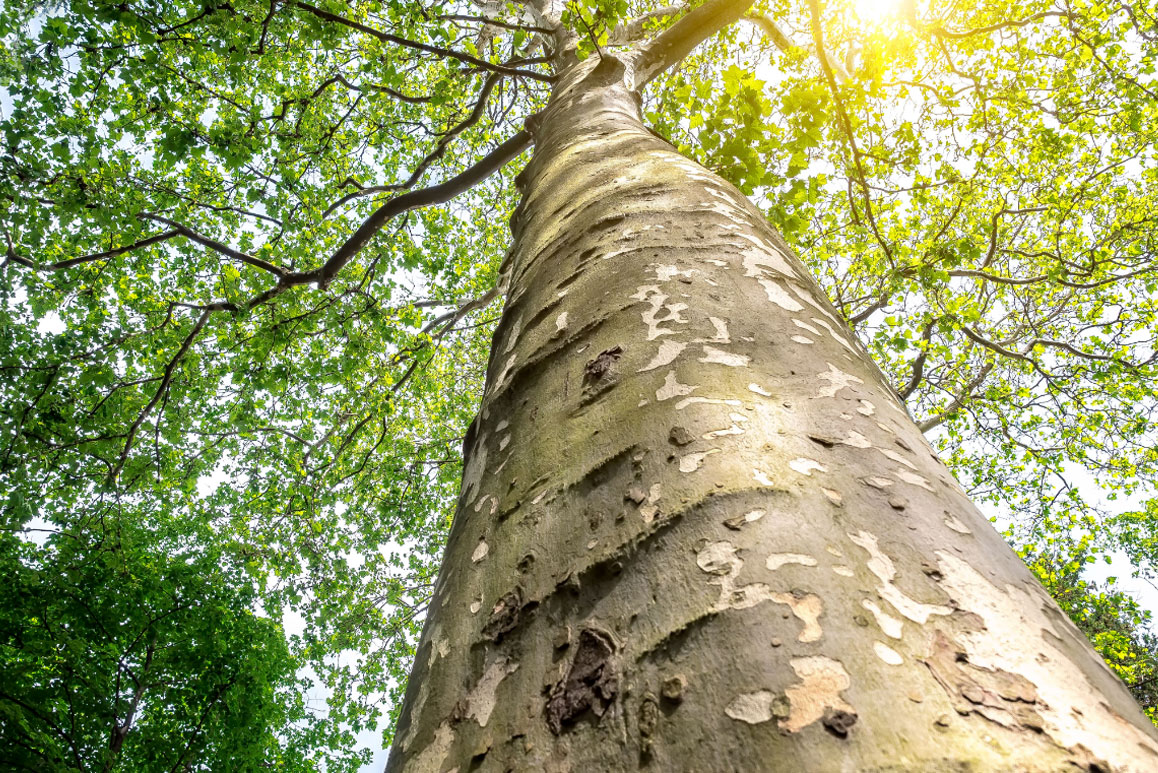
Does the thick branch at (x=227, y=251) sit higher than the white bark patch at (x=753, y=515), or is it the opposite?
the thick branch at (x=227, y=251)

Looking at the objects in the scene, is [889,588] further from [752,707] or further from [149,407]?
[149,407]

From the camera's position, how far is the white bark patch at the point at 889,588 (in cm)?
61

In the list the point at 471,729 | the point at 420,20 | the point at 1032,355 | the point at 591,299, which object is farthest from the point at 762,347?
the point at 1032,355

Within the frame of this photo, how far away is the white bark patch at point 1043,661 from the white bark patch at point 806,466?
17cm

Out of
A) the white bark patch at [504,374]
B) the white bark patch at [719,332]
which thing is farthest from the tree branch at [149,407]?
the white bark patch at [719,332]

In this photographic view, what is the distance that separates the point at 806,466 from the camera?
2.68ft

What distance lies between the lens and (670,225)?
1573 millimetres

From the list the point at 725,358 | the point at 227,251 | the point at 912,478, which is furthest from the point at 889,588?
the point at 227,251

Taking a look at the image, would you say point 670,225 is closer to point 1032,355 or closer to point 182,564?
point 1032,355

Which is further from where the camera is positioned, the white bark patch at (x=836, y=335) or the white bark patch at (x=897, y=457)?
the white bark patch at (x=836, y=335)

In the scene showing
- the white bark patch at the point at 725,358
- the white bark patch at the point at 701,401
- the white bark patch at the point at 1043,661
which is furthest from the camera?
the white bark patch at the point at 725,358

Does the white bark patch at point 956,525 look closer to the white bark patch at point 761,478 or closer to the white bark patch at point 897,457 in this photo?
the white bark patch at point 897,457

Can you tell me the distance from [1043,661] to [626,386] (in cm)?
67

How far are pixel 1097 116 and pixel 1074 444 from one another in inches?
176
